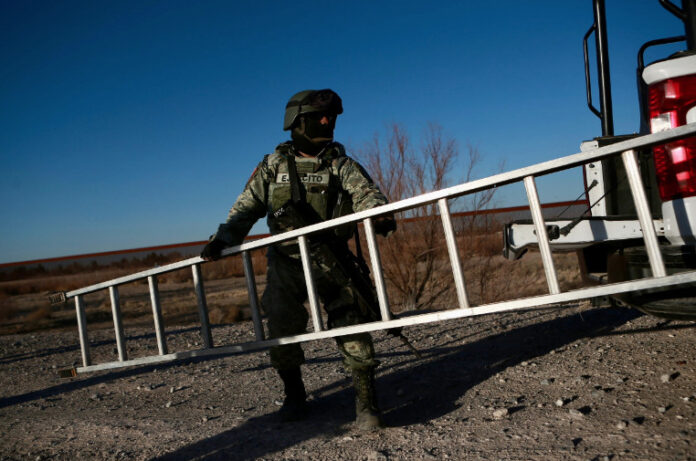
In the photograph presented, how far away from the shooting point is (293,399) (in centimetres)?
294

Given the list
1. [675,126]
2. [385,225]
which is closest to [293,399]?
[385,225]

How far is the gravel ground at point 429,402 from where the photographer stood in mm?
2209

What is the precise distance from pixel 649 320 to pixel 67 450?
432cm

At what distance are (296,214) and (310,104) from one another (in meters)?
0.66

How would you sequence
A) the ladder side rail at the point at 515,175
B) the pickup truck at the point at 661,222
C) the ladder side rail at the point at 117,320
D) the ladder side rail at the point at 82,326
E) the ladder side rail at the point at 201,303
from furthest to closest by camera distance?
the ladder side rail at the point at 82,326, the ladder side rail at the point at 117,320, the ladder side rail at the point at 201,303, the pickup truck at the point at 661,222, the ladder side rail at the point at 515,175

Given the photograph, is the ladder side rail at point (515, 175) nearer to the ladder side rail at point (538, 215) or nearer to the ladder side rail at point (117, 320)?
the ladder side rail at point (538, 215)

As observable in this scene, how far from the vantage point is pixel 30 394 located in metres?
4.19

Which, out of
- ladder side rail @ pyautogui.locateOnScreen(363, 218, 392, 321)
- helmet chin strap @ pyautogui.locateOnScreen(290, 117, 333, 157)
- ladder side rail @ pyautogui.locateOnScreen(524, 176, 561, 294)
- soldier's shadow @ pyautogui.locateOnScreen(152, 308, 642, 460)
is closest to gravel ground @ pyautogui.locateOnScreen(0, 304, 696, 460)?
soldier's shadow @ pyautogui.locateOnScreen(152, 308, 642, 460)

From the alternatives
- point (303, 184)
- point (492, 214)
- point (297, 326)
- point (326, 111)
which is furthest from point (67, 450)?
point (492, 214)

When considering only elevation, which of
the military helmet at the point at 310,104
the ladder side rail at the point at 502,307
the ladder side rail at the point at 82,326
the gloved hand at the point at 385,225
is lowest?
the ladder side rail at the point at 502,307

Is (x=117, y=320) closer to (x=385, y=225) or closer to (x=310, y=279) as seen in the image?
(x=310, y=279)

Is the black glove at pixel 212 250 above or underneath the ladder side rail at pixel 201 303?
above

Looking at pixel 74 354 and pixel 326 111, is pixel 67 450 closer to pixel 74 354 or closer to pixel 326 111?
pixel 326 111

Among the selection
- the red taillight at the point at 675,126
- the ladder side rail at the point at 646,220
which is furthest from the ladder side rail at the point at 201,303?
the red taillight at the point at 675,126
